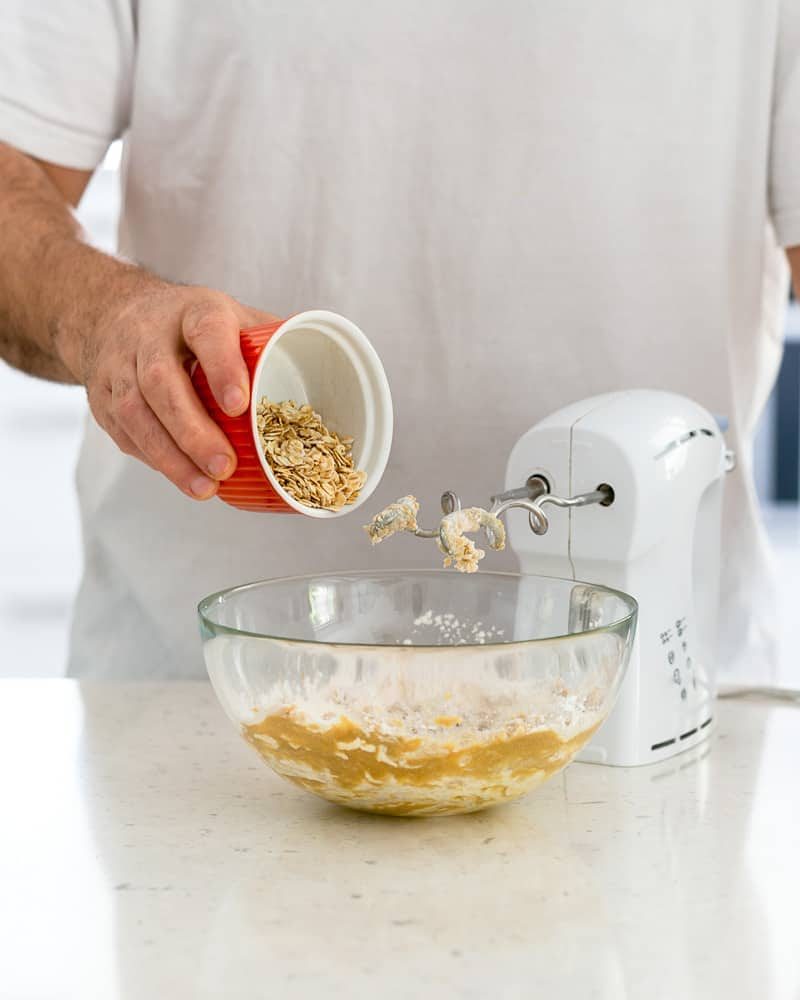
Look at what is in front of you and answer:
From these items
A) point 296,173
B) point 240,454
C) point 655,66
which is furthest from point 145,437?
point 655,66

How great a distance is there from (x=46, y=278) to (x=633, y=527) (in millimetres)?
603

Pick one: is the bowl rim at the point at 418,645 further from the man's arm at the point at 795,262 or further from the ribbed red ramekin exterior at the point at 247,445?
the man's arm at the point at 795,262

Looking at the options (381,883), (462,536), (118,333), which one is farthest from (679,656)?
(118,333)

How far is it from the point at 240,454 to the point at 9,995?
0.38 metres

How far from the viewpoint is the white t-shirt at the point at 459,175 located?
51.1 inches

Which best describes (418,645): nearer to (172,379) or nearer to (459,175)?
(172,379)

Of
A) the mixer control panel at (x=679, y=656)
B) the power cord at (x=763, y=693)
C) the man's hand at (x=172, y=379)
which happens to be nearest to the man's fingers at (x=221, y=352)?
the man's hand at (x=172, y=379)

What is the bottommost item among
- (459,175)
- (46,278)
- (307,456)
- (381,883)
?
(381,883)

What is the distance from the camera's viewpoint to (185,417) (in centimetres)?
88

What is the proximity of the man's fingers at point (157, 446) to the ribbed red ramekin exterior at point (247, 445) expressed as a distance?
2 centimetres

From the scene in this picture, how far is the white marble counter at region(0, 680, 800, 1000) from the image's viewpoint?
0.66 m

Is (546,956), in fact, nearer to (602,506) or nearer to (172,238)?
(602,506)

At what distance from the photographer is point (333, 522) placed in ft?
4.51

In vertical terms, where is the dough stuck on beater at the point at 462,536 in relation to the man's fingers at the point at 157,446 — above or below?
below
